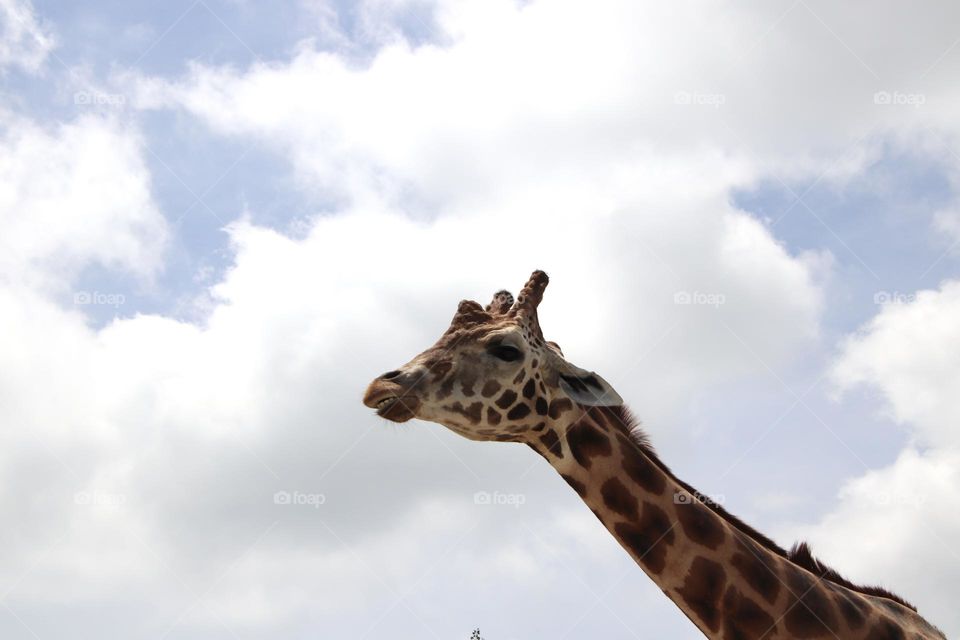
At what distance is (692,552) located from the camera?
8258 millimetres

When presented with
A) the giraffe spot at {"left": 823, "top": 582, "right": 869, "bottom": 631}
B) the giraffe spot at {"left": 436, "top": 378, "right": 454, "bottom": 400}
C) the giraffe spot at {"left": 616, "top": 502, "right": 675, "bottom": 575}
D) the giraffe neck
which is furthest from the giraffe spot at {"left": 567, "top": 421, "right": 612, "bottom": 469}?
the giraffe spot at {"left": 823, "top": 582, "right": 869, "bottom": 631}

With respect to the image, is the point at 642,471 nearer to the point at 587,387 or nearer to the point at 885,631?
the point at 587,387

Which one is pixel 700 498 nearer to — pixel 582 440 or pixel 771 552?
pixel 771 552

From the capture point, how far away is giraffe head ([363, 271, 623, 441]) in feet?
26.2

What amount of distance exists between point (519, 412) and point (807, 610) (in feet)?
10.3

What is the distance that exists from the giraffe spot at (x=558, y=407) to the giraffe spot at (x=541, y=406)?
52 millimetres

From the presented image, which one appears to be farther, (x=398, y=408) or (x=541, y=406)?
(x=541, y=406)

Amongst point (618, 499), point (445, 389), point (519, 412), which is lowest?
point (618, 499)

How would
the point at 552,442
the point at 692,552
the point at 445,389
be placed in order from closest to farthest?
the point at 445,389 < the point at 692,552 < the point at 552,442

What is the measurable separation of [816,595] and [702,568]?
1.19 meters

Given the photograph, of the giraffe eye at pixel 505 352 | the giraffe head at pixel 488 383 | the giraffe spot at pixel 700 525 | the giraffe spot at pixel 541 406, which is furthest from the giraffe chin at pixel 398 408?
the giraffe spot at pixel 700 525

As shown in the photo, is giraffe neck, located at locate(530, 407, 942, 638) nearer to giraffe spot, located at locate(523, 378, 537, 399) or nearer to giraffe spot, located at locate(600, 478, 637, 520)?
giraffe spot, located at locate(600, 478, 637, 520)

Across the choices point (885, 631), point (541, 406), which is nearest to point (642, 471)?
point (541, 406)

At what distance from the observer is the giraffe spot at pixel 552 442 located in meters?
8.55
